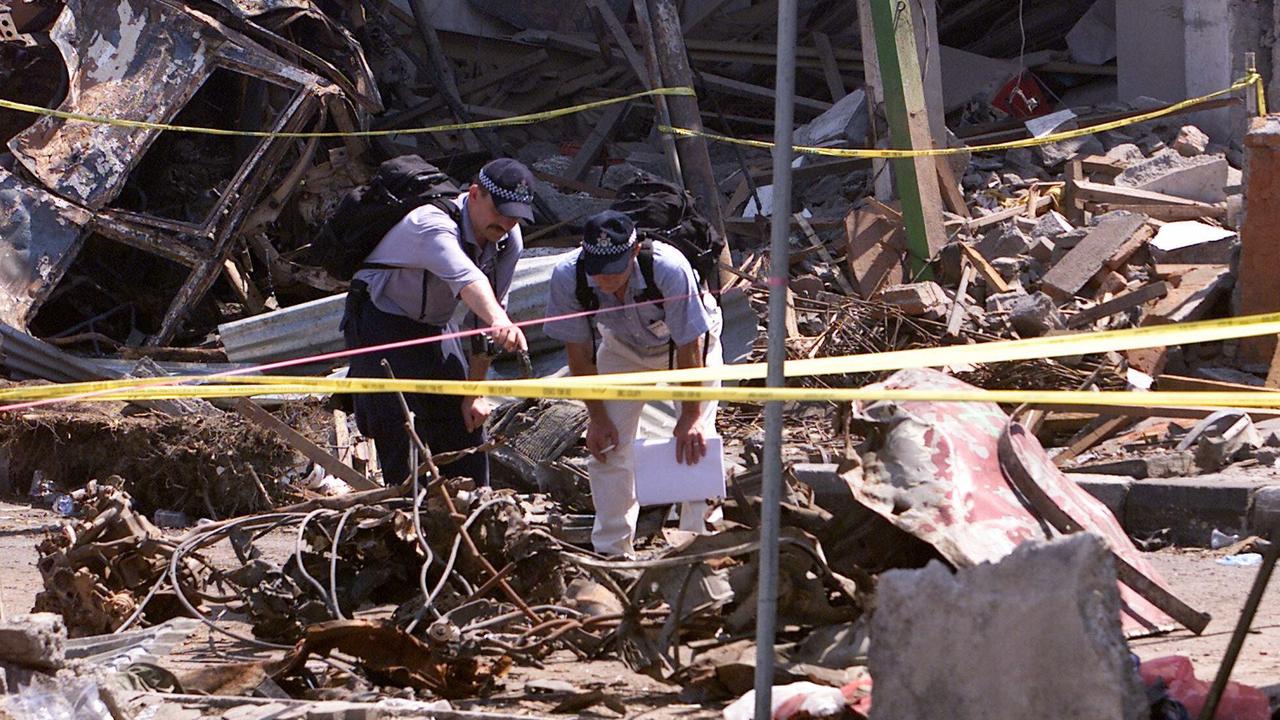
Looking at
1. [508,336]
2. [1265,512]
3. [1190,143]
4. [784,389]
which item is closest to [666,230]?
[508,336]

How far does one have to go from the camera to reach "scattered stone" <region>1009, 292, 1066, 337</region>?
30.1 ft

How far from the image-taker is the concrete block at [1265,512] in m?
6.16

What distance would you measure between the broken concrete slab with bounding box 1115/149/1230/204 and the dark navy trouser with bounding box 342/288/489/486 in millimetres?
6917

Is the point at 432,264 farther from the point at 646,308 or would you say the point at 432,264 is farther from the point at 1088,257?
the point at 1088,257

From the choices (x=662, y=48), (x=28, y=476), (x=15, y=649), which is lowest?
(x=28, y=476)

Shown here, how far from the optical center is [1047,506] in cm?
469

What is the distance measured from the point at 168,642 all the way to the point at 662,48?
7.11 m

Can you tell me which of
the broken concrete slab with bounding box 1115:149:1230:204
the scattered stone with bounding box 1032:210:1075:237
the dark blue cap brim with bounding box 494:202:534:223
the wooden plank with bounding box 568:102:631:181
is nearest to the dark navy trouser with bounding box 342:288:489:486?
the dark blue cap brim with bounding box 494:202:534:223

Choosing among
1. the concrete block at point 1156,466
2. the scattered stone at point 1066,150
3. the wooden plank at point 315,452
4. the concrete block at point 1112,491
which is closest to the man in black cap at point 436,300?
the wooden plank at point 315,452

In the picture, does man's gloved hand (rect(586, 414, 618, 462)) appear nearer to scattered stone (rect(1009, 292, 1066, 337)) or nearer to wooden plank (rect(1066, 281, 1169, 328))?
scattered stone (rect(1009, 292, 1066, 337))

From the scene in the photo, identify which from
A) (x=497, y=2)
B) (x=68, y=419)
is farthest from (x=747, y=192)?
(x=68, y=419)

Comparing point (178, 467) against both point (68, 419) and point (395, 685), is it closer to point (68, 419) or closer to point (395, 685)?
point (68, 419)

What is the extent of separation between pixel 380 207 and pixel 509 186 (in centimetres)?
54

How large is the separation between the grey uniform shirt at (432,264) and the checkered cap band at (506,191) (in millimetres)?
218
